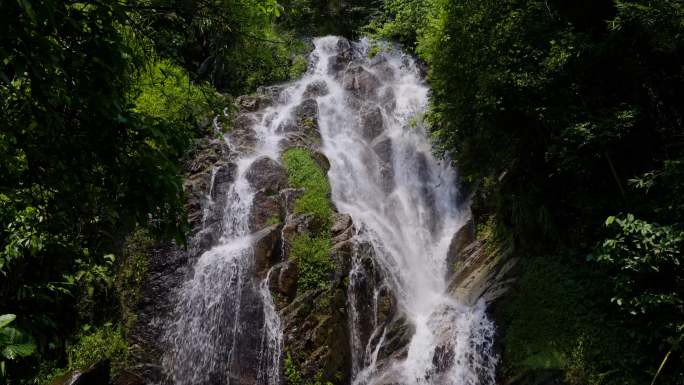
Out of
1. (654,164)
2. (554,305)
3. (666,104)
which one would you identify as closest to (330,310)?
(554,305)

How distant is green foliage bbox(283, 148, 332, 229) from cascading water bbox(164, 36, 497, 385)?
80 cm

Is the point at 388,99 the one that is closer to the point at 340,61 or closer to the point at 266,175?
the point at 340,61

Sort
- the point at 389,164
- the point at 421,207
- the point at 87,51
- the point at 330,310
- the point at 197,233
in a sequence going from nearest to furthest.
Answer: the point at 87,51, the point at 330,310, the point at 197,233, the point at 421,207, the point at 389,164

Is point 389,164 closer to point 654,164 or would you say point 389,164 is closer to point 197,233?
point 197,233

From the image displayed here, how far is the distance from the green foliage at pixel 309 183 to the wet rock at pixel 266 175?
25cm

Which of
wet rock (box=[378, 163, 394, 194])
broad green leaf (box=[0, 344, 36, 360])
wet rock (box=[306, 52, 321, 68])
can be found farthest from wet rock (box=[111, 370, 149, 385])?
wet rock (box=[306, 52, 321, 68])

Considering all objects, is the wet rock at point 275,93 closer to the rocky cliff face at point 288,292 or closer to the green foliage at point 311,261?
the rocky cliff face at point 288,292

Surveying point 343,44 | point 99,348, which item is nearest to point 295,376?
point 99,348

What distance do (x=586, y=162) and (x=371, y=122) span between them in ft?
32.7

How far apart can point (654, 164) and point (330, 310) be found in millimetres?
6299

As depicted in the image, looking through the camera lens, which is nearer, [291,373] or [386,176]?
[291,373]

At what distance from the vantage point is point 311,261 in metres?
9.22

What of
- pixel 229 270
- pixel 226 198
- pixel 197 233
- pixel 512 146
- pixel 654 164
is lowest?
pixel 654 164

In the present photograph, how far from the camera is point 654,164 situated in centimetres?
646
